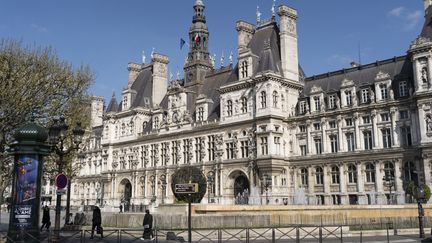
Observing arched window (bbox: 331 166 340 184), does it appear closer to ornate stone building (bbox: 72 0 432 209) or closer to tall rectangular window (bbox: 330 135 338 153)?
ornate stone building (bbox: 72 0 432 209)

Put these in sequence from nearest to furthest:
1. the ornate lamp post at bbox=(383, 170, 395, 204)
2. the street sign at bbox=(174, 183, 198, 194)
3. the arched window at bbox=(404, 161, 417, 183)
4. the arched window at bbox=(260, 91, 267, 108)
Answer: the street sign at bbox=(174, 183, 198, 194) < the ornate lamp post at bbox=(383, 170, 395, 204) < the arched window at bbox=(404, 161, 417, 183) < the arched window at bbox=(260, 91, 267, 108)

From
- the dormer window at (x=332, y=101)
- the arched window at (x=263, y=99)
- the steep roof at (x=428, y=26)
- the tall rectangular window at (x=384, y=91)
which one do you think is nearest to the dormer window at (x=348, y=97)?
the dormer window at (x=332, y=101)

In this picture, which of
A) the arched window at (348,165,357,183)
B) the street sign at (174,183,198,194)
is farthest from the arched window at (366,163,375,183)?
the street sign at (174,183,198,194)

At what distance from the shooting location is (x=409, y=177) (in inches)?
1853

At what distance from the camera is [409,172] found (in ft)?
155

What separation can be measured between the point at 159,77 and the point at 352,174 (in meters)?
42.3

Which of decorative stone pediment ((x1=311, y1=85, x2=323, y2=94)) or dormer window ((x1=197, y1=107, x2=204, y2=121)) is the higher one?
decorative stone pediment ((x1=311, y1=85, x2=323, y2=94))

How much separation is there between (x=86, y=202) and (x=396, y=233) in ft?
241

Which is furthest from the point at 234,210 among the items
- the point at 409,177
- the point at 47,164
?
the point at 409,177

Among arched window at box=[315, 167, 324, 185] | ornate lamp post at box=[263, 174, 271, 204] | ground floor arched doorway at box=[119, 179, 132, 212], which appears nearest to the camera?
ornate lamp post at box=[263, 174, 271, 204]

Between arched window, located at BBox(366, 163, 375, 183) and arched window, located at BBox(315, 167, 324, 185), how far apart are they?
18.4 ft

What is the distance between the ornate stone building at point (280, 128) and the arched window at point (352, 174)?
11cm

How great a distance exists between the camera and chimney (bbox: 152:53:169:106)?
266 ft

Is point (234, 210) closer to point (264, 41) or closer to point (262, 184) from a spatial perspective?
point (262, 184)
